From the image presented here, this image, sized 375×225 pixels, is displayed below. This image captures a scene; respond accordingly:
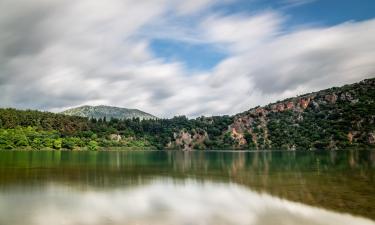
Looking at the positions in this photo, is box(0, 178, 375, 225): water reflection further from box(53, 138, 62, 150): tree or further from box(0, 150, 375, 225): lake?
box(53, 138, 62, 150): tree

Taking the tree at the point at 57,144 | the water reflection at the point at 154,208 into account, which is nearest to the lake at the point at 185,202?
the water reflection at the point at 154,208

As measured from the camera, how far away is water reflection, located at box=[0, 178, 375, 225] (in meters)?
23.9

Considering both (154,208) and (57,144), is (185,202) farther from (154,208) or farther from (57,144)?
(57,144)

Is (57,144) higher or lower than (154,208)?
higher

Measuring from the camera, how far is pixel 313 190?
37.6 meters

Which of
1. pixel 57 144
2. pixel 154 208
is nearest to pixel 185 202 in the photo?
pixel 154 208

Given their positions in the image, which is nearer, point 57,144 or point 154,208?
point 154,208

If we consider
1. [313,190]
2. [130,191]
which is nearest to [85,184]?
[130,191]

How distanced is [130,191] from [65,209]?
10.4m

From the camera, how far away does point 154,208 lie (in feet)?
93.8

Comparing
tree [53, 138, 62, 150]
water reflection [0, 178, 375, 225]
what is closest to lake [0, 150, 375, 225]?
water reflection [0, 178, 375, 225]

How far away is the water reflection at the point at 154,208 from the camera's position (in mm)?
23891

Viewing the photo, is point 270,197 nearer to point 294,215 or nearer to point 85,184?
point 294,215

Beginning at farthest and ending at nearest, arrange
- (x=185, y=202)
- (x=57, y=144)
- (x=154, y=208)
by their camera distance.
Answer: (x=57, y=144) < (x=185, y=202) < (x=154, y=208)
